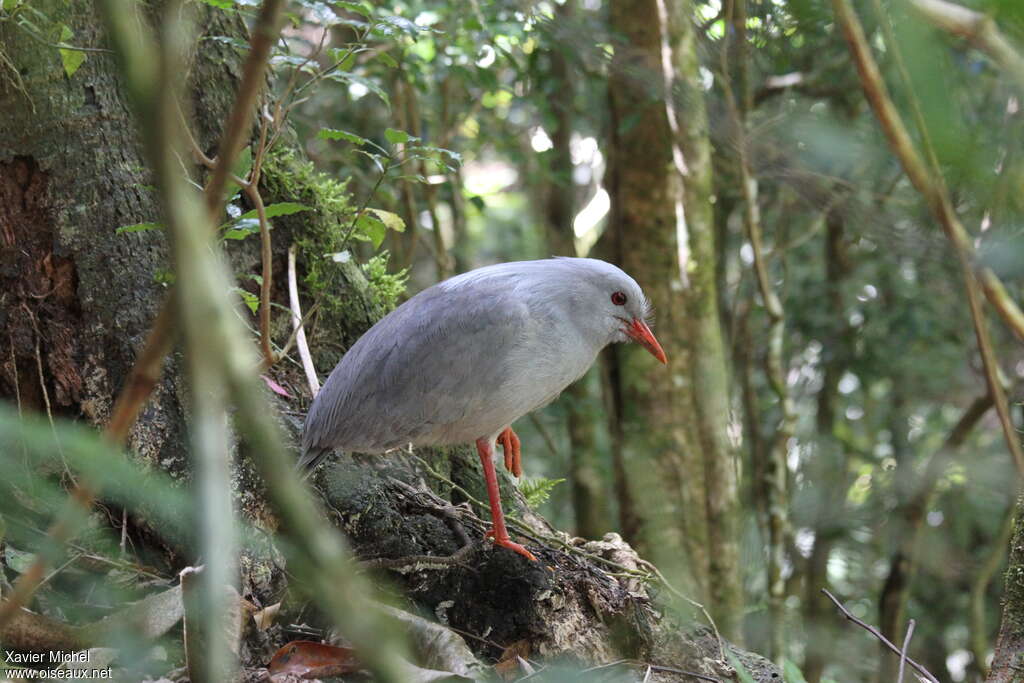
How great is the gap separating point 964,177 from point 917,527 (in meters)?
6.52

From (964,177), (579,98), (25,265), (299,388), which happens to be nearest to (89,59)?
(25,265)

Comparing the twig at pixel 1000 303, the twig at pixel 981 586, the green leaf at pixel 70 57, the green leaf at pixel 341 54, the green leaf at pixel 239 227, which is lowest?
the twig at pixel 981 586

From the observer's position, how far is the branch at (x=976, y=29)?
0.74 meters

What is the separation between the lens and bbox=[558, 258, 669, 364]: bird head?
11.7ft

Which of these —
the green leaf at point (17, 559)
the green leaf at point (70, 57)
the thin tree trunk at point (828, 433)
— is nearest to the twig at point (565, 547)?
the green leaf at point (17, 559)

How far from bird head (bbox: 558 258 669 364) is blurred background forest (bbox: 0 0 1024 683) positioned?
1.94 feet

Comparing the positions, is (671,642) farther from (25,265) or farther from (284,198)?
(25,265)

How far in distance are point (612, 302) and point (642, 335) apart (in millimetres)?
185

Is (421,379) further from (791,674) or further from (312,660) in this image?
(791,674)

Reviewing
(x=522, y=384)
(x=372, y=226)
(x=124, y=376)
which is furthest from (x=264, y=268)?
(x=522, y=384)

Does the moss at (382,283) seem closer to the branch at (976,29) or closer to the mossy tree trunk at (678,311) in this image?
the mossy tree trunk at (678,311)

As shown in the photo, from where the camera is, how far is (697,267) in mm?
5598

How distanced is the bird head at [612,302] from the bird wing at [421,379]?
1.46ft

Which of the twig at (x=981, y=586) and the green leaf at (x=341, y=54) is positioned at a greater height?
the green leaf at (x=341, y=54)
